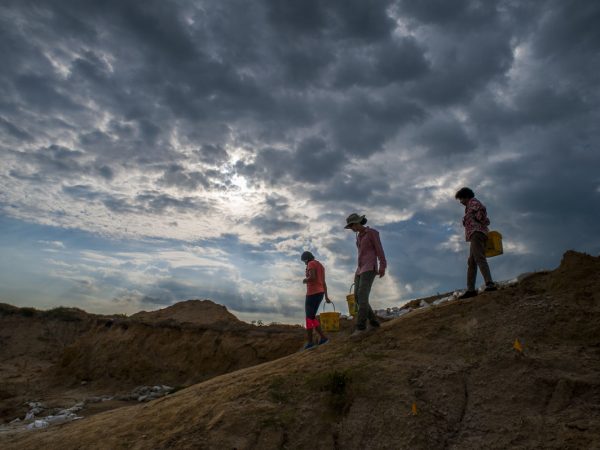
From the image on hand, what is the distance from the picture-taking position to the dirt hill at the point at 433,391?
477cm

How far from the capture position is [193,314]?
18.5 m

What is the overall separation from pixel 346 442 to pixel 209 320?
43.2ft

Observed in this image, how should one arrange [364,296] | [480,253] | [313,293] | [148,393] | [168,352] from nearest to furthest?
[480,253] < [364,296] < [313,293] < [148,393] < [168,352]

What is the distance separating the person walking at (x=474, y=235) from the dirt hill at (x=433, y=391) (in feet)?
1.17

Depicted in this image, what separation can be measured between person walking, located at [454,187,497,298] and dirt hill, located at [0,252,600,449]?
0.36 metres

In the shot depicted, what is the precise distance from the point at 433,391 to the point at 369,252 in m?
2.65

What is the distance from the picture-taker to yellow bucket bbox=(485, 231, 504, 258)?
698cm

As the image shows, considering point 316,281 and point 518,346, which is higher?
point 316,281

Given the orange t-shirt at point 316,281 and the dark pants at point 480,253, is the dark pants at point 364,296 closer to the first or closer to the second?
the orange t-shirt at point 316,281

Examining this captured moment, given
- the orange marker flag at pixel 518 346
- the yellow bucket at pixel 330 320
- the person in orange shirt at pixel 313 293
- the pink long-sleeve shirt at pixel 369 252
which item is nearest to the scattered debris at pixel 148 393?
the yellow bucket at pixel 330 320

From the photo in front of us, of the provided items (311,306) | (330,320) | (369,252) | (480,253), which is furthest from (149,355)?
(480,253)

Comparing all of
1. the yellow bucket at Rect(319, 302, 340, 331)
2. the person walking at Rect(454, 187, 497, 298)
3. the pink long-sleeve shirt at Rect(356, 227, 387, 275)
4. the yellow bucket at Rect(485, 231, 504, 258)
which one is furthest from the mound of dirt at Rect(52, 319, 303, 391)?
the yellow bucket at Rect(485, 231, 504, 258)

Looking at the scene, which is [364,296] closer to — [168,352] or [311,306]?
[311,306]

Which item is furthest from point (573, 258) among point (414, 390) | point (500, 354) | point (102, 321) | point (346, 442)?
point (102, 321)
